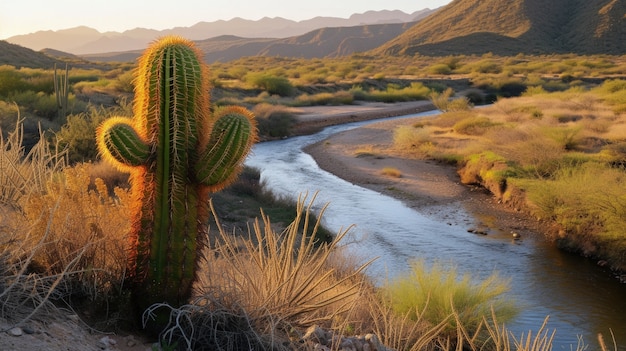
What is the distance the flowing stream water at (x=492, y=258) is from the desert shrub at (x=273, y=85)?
23.6 m

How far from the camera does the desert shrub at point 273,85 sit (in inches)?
1602

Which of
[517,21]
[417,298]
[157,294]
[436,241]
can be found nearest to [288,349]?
[157,294]

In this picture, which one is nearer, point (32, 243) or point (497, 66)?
point (32, 243)

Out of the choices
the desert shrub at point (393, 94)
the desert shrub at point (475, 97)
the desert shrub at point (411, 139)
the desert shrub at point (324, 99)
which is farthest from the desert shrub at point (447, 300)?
the desert shrub at point (475, 97)

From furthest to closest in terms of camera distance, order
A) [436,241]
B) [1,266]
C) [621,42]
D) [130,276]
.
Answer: [621,42] → [436,241] → [130,276] → [1,266]

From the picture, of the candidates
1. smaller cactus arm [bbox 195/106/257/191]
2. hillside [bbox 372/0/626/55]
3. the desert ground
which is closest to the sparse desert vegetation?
the desert ground

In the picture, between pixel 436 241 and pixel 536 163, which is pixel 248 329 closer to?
pixel 436 241

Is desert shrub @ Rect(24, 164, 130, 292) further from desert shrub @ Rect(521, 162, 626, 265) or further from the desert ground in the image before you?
desert shrub @ Rect(521, 162, 626, 265)

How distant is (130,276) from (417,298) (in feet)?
12.9

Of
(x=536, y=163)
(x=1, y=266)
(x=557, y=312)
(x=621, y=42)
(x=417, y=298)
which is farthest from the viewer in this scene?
(x=621, y=42)

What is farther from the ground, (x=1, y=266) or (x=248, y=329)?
(x=1, y=266)

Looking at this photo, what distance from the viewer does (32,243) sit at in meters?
4.71

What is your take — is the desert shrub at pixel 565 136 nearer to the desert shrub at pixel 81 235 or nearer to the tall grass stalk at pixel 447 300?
the tall grass stalk at pixel 447 300

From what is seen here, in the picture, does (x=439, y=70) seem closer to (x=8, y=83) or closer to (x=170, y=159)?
(x=8, y=83)
